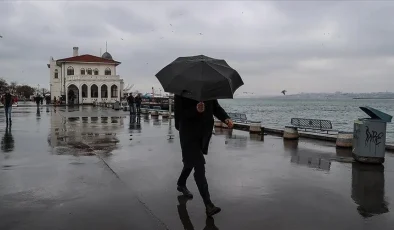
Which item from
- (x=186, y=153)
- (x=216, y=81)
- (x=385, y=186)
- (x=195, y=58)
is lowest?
(x=385, y=186)

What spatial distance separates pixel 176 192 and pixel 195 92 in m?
2.15

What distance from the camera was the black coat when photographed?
16.8 feet

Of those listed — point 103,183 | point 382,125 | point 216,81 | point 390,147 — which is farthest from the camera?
point 390,147

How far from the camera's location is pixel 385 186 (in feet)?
22.3

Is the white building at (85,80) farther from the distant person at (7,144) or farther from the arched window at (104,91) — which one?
the distant person at (7,144)

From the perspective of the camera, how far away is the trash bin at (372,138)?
880 cm

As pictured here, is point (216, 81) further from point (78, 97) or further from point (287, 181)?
point (78, 97)

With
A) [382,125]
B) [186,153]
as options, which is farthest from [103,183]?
[382,125]

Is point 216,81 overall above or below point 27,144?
above

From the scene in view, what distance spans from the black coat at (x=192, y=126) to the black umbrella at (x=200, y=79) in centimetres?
31

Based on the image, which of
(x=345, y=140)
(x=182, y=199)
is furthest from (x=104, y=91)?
(x=182, y=199)

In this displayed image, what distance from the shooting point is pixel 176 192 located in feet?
20.1

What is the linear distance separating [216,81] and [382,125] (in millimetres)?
5756

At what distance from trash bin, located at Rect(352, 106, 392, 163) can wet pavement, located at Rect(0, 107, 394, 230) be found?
0.36 metres
